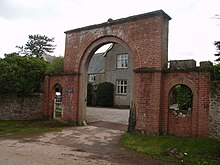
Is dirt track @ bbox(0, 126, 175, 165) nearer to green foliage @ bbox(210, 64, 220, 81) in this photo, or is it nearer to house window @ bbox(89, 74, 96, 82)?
green foliage @ bbox(210, 64, 220, 81)

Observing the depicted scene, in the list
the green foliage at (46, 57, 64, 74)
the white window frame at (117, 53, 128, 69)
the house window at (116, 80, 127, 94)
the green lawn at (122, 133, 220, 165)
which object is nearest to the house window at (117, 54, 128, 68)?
the white window frame at (117, 53, 128, 69)

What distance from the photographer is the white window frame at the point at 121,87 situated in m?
29.9

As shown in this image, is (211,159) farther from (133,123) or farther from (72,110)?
(72,110)

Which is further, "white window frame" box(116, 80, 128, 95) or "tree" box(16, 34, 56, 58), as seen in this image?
"tree" box(16, 34, 56, 58)

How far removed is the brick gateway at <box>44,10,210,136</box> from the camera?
10258mm

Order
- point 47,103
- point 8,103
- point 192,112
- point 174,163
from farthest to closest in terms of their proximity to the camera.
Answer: point 47,103 < point 8,103 < point 192,112 < point 174,163

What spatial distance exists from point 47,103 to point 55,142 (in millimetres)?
6910

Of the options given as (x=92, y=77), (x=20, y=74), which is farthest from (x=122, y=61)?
(x=20, y=74)

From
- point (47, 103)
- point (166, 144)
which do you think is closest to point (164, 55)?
point (166, 144)

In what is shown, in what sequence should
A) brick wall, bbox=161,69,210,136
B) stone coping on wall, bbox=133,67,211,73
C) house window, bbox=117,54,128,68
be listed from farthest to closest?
1. house window, bbox=117,54,128,68
2. stone coping on wall, bbox=133,67,211,73
3. brick wall, bbox=161,69,210,136

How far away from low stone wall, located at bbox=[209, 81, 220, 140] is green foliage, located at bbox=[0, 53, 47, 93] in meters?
11.0

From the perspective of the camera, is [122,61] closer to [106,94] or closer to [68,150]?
[106,94]

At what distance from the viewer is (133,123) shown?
38.9 ft

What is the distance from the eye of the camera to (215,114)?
9.44 m
